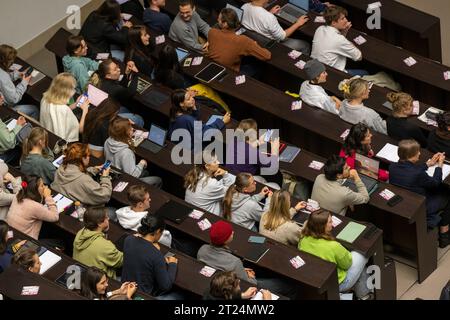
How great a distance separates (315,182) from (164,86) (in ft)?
7.28

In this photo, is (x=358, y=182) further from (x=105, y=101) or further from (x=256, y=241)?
(x=105, y=101)

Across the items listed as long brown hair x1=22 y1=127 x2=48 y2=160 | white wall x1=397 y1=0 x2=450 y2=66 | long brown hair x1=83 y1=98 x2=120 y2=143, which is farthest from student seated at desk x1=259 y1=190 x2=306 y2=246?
white wall x1=397 y1=0 x2=450 y2=66

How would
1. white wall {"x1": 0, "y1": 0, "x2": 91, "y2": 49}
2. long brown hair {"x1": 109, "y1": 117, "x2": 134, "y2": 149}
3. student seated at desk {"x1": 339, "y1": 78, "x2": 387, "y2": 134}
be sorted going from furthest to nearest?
white wall {"x1": 0, "y1": 0, "x2": 91, "y2": 49} → student seated at desk {"x1": 339, "y1": 78, "x2": 387, "y2": 134} → long brown hair {"x1": 109, "y1": 117, "x2": 134, "y2": 149}

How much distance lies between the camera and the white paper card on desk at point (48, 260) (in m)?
9.02

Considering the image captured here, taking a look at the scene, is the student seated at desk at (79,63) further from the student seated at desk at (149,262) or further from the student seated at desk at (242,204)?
the student seated at desk at (149,262)

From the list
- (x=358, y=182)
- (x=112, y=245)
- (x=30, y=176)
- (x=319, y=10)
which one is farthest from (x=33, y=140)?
(x=319, y=10)

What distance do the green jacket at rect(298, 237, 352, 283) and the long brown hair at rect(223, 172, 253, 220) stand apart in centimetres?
80

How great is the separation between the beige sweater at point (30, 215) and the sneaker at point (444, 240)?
3489mm

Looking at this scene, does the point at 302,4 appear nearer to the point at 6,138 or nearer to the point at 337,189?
the point at 337,189

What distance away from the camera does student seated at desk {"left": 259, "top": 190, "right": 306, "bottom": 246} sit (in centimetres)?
925

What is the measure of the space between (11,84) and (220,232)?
3371mm

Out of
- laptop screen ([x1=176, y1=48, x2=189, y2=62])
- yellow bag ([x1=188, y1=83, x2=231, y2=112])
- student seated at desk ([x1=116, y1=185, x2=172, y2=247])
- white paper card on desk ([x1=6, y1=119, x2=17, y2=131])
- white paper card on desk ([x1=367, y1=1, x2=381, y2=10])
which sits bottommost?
yellow bag ([x1=188, y1=83, x2=231, y2=112])

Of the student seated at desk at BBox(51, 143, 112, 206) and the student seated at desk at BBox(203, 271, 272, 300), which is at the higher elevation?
the student seated at desk at BBox(203, 271, 272, 300)

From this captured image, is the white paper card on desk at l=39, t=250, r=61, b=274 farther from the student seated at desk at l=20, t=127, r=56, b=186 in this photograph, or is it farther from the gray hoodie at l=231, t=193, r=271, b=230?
the gray hoodie at l=231, t=193, r=271, b=230
